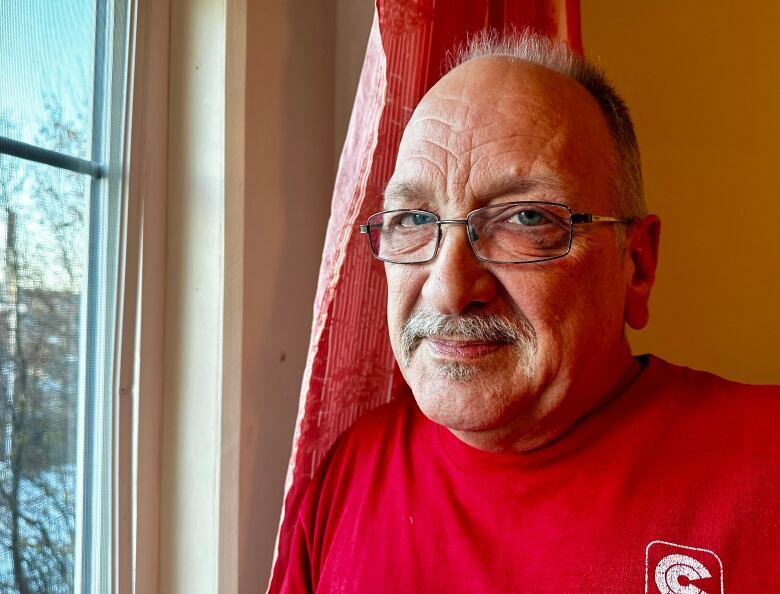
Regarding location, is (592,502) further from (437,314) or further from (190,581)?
(190,581)

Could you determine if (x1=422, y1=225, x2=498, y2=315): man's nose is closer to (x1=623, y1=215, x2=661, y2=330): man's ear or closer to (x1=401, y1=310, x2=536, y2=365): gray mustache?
(x1=401, y1=310, x2=536, y2=365): gray mustache

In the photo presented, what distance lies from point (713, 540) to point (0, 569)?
3.20 ft

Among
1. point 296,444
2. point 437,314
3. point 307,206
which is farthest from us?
point 307,206

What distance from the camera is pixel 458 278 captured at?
0.84m

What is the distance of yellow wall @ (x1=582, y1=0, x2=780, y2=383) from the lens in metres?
1.35

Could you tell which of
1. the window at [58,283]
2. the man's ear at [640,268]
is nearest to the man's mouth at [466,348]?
the man's ear at [640,268]

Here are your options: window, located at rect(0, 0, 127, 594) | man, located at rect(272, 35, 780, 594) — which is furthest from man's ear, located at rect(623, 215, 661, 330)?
window, located at rect(0, 0, 127, 594)

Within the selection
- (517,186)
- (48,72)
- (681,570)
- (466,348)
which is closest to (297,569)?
(466,348)

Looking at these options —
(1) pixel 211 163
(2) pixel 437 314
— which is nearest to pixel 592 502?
(2) pixel 437 314

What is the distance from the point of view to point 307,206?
1314 mm

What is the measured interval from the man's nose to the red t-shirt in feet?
0.80

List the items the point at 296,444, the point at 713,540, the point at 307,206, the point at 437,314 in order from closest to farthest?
the point at 713,540 < the point at 437,314 < the point at 296,444 < the point at 307,206

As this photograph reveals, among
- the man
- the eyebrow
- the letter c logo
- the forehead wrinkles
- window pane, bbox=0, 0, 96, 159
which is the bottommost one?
the letter c logo

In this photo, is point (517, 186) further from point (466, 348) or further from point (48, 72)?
point (48, 72)
